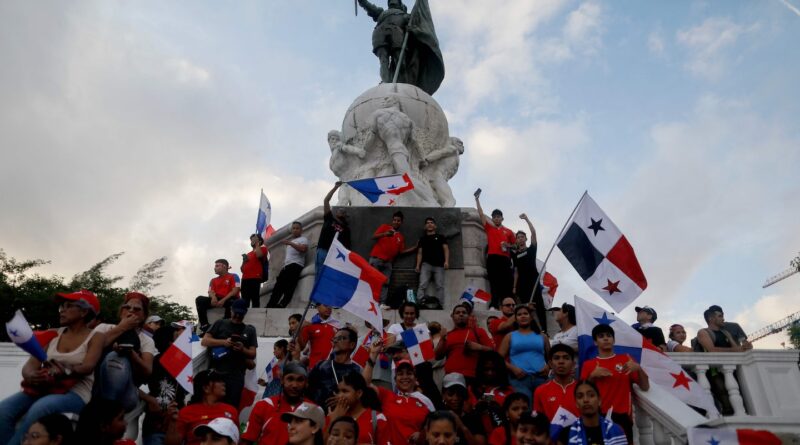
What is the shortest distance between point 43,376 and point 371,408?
2.45 m

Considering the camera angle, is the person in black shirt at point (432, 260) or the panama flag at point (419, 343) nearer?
the panama flag at point (419, 343)

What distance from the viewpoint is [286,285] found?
1048cm

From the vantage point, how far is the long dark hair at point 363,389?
5043 mm

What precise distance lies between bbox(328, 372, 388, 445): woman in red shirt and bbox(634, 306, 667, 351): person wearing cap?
4018mm

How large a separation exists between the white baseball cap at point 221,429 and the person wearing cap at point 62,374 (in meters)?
0.82

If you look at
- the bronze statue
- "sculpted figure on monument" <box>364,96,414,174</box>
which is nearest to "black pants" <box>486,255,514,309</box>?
"sculpted figure on monument" <box>364,96,414,174</box>

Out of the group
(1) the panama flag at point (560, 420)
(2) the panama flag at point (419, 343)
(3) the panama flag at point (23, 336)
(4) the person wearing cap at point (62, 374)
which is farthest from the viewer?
(2) the panama flag at point (419, 343)

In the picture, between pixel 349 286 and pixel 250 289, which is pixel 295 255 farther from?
pixel 349 286

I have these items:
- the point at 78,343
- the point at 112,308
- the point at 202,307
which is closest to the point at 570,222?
the point at 202,307

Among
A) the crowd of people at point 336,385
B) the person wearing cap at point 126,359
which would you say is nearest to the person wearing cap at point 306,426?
the crowd of people at point 336,385

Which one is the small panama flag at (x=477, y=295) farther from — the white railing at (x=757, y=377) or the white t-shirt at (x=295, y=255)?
the white railing at (x=757, y=377)

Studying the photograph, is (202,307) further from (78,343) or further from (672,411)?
(672,411)

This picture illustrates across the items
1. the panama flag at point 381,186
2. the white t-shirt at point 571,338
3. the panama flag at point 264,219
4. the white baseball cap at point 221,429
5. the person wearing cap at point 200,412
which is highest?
the panama flag at point 264,219

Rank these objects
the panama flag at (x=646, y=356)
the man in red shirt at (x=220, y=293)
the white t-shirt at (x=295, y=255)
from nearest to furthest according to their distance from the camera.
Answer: the panama flag at (x=646, y=356) → the man in red shirt at (x=220, y=293) → the white t-shirt at (x=295, y=255)
